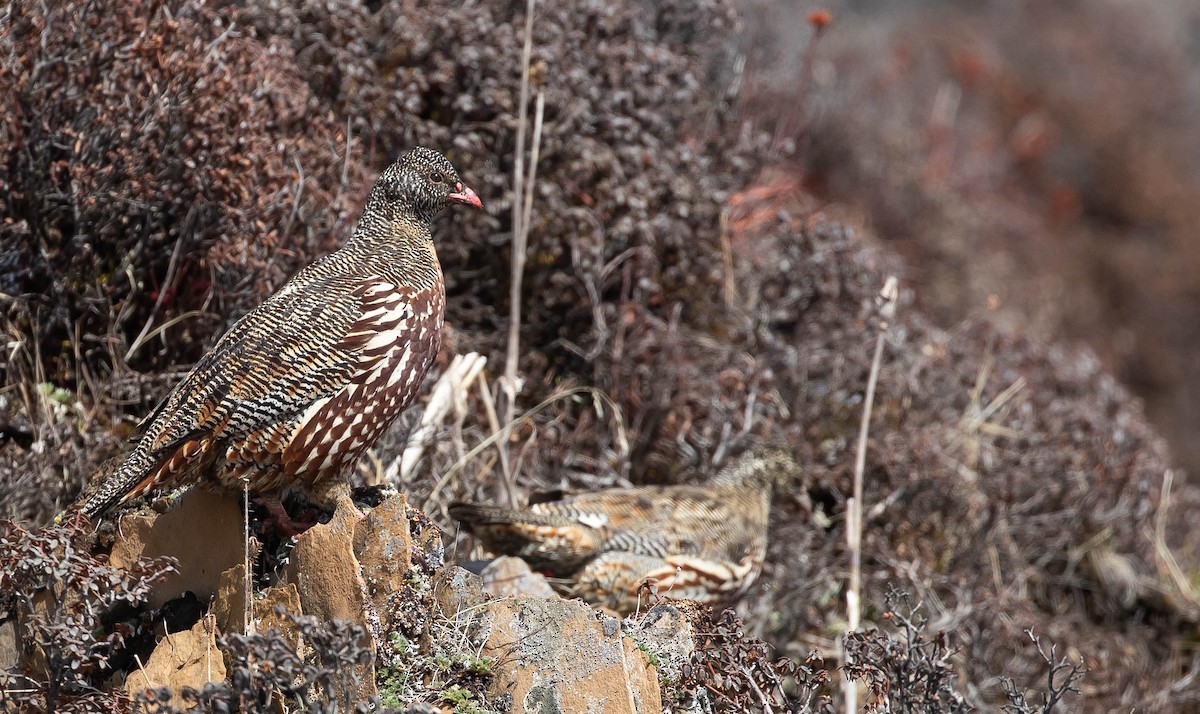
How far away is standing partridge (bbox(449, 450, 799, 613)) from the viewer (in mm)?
5156

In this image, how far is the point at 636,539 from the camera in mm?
5496

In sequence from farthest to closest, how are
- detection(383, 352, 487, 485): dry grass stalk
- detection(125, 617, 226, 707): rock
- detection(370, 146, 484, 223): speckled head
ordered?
detection(383, 352, 487, 485): dry grass stalk → detection(370, 146, 484, 223): speckled head → detection(125, 617, 226, 707): rock

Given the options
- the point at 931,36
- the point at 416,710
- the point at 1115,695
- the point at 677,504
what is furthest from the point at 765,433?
the point at 931,36

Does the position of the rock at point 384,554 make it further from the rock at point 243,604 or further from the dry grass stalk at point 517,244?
the dry grass stalk at point 517,244

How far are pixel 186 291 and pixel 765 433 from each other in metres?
3.17

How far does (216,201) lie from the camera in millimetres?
5477

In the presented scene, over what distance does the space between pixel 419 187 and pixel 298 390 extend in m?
1.11

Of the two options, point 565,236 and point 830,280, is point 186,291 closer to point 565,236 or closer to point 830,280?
point 565,236

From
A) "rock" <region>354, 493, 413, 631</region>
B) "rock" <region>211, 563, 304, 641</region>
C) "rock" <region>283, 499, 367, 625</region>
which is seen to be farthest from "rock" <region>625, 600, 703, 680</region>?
"rock" <region>211, 563, 304, 641</region>

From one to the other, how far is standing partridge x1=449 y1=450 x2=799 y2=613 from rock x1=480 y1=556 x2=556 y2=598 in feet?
0.49

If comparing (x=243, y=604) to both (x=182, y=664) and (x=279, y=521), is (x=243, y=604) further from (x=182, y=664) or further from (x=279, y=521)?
(x=279, y=521)

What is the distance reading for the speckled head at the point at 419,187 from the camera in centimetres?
481

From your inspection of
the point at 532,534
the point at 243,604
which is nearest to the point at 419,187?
the point at 532,534

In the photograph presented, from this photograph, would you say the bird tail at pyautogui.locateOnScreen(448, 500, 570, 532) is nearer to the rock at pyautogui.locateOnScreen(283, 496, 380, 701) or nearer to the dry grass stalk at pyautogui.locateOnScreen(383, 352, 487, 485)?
the dry grass stalk at pyautogui.locateOnScreen(383, 352, 487, 485)
